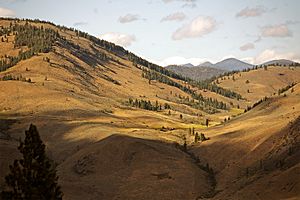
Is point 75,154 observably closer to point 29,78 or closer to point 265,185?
point 265,185

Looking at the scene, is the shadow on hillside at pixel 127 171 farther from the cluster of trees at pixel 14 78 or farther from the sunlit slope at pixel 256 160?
the cluster of trees at pixel 14 78

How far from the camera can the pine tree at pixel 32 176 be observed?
975 inches

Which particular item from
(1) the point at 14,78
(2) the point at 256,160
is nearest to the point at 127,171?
(2) the point at 256,160

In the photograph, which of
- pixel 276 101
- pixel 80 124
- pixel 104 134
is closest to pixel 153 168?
pixel 104 134

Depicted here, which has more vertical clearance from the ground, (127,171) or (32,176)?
(32,176)

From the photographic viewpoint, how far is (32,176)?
82.4 feet

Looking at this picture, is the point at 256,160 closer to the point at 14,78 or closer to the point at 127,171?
the point at 127,171

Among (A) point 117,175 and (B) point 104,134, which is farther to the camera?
(B) point 104,134

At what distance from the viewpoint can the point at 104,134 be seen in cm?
9038

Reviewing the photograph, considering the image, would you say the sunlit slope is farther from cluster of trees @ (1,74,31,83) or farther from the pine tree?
cluster of trees @ (1,74,31,83)

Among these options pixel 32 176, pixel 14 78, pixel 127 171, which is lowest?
pixel 127 171

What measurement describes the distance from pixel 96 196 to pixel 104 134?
35.8 m

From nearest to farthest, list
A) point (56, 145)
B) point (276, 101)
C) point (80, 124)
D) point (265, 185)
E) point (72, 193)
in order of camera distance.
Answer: point (265, 185)
point (72, 193)
point (56, 145)
point (80, 124)
point (276, 101)

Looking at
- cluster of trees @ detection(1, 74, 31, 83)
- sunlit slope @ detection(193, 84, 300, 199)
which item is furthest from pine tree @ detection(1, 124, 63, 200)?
cluster of trees @ detection(1, 74, 31, 83)
